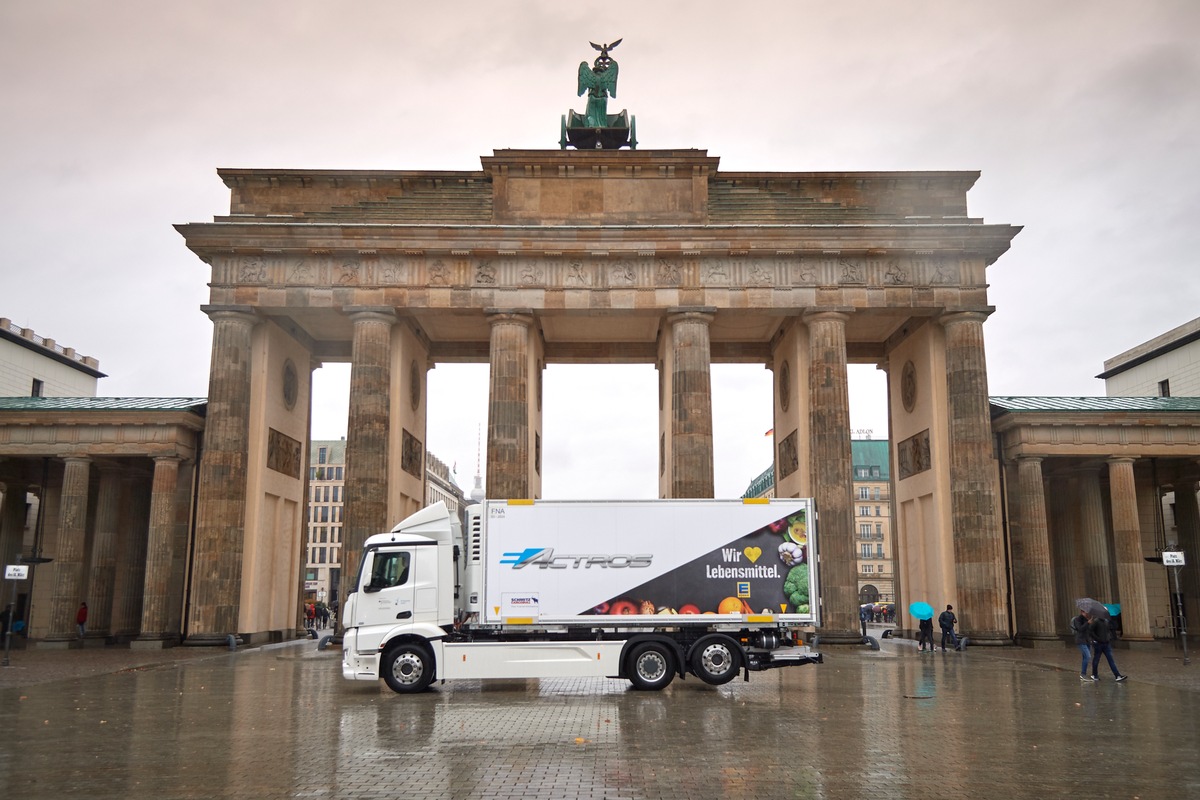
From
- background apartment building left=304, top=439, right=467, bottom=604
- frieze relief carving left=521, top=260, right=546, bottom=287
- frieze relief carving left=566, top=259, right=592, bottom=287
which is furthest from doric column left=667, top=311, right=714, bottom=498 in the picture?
background apartment building left=304, top=439, right=467, bottom=604

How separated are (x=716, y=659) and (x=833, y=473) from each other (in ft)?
54.8

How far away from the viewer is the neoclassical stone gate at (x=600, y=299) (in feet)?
117

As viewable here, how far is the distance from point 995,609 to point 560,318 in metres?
19.6

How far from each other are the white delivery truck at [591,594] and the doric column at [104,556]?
21574mm

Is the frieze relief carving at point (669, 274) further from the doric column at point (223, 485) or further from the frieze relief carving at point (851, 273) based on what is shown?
the doric column at point (223, 485)

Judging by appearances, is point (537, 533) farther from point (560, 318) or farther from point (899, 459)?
point (899, 459)

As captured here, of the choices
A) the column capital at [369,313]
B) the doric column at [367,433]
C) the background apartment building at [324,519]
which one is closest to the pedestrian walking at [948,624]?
the doric column at [367,433]

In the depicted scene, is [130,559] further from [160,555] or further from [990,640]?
[990,640]

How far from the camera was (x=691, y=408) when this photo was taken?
36.7m

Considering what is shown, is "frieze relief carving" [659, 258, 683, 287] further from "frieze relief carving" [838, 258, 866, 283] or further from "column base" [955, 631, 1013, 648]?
"column base" [955, 631, 1013, 648]

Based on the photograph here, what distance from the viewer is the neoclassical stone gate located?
3575 centimetres

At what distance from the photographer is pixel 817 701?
1820 centimetres

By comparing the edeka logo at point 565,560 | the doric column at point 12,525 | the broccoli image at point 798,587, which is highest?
the doric column at point 12,525

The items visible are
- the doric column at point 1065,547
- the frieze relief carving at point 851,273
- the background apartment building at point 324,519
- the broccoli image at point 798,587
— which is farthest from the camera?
the background apartment building at point 324,519
